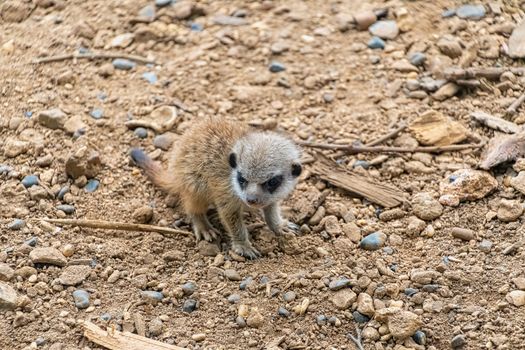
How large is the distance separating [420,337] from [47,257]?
6.70 ft

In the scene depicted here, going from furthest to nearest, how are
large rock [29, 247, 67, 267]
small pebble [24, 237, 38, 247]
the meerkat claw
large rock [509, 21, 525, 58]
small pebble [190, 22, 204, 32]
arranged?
small pebble [190, 22, 204, 32]
large rock [509, 21, 525, 58]
the meerkat claw
small pebble [24, 237, 38, 247]
large rock [29, 247, 67, 267]

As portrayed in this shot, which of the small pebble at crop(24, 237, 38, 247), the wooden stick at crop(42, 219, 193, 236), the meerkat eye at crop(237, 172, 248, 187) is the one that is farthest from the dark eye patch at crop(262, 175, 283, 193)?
the small pebble at crop(24, 237, 38, 247)

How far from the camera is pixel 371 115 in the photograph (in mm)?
5391

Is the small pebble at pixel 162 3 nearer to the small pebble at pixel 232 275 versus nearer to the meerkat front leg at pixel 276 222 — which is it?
the meerkat front leg at pixel 276 222

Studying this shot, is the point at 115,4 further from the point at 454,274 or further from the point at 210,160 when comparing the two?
the point at 454,274

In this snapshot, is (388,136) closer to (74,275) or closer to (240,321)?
(240,321)

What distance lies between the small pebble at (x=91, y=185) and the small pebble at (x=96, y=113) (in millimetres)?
612

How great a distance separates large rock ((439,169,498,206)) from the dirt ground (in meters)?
0.05

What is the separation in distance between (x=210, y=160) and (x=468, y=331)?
1.92m

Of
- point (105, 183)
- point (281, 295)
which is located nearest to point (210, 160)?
point (105, 183)

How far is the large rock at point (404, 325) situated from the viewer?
379 centimetres

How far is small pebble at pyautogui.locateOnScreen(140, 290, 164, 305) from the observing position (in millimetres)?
4070

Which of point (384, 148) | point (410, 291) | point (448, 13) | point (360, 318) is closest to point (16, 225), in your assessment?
point (360, 318)

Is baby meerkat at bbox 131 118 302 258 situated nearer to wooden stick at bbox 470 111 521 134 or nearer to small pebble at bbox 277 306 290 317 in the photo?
small pebble at bbox 277 306 290 317
